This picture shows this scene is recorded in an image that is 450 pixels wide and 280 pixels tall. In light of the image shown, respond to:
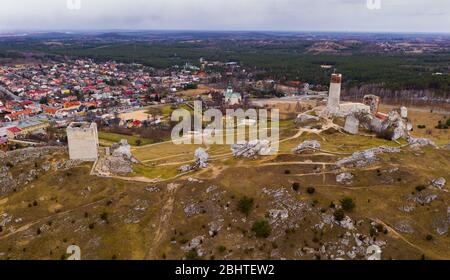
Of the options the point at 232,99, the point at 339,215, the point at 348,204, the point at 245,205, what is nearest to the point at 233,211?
the point at 245,205

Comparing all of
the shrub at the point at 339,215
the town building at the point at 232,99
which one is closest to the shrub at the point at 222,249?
the shrub at the point at 339,215

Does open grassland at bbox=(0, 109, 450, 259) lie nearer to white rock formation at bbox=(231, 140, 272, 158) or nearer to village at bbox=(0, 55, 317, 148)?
white rock formation at bbox=(231, 140, 272, 158)

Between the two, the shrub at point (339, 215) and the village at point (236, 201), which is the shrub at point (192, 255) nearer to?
the village at point (236, 201)

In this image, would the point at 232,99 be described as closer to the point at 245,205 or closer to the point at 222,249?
the point at 245,205

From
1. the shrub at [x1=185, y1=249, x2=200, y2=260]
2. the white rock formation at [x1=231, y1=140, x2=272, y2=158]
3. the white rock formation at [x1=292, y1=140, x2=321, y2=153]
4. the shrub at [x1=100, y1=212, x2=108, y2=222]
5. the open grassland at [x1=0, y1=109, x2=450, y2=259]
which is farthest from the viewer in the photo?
the white rock formation at [x1=292, y1=140, x2=321, y2=153]

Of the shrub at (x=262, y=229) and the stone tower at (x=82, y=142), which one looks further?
the stone tower at (x=82, y=142)

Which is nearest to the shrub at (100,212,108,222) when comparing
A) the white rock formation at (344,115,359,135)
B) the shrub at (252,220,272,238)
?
the shrub at (252,220,272,238)
